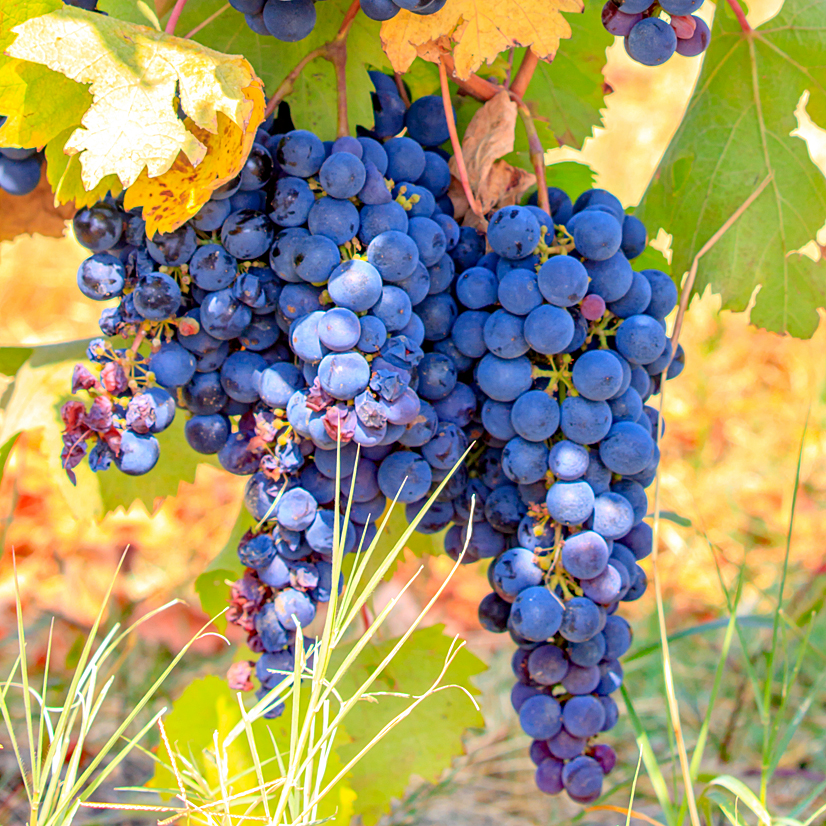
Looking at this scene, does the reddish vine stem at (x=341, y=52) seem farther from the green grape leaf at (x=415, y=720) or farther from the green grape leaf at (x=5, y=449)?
the green grape leaf at (x=415, y=720)

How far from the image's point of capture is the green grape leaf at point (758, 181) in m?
0.87

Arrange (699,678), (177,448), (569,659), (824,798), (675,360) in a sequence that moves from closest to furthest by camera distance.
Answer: (569,659), (675,360), (177,448), (824,798), (699,678)

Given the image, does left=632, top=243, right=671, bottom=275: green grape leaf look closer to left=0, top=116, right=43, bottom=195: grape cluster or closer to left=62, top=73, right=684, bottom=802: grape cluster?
left=62, top=73, right=684, bottom=802: grape cluster

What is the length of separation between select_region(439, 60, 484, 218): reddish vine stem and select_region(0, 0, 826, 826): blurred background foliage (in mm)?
563

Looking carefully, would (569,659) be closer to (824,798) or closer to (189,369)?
(189,369)

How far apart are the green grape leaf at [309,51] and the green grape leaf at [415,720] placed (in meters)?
0.63

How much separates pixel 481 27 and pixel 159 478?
652 millimetres

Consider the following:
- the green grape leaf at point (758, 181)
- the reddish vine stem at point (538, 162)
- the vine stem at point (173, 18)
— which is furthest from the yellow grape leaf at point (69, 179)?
the green grape leaf at point (758, 181)

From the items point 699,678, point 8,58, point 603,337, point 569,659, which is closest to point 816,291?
point 603,337

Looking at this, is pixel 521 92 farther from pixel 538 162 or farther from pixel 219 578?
pixel 219 578

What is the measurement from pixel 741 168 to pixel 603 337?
1.13 feet

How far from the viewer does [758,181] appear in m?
0.88

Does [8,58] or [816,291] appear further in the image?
[816,291]

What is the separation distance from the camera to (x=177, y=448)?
0.99 meters
